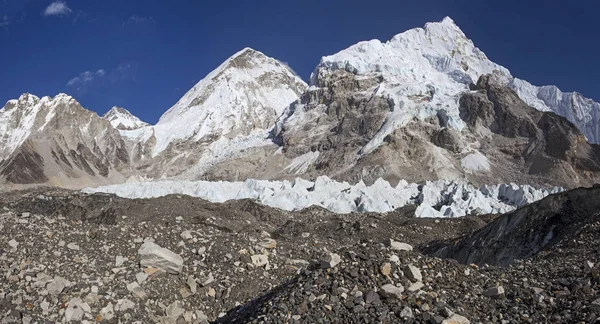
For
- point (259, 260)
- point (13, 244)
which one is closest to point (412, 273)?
point (259, 260)

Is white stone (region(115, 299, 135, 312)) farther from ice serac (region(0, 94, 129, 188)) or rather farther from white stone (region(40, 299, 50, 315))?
ice serac (region(0, 94, 129, 188))

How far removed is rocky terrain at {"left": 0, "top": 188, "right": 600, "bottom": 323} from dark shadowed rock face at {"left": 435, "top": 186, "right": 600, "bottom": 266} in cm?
549

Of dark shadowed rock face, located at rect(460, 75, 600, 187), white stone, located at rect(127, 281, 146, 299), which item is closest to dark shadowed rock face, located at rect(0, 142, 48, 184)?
dark shadowed rock face, located at rect(460, 75, 600, 187)

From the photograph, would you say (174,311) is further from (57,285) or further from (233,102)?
(233,102)

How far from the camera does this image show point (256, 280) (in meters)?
11.6

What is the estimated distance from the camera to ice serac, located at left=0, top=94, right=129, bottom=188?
394 feet

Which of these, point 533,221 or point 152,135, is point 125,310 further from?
point 152,135

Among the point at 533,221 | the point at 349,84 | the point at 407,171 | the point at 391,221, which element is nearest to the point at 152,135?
the point at 349,84

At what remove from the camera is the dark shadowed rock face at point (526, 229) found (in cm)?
1869

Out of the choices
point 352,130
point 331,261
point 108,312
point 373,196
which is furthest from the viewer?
point 352,130

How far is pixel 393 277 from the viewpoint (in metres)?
7.52

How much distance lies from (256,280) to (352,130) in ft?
325

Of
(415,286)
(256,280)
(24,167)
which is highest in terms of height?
(24,167)

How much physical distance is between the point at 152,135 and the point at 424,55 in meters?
85.0
